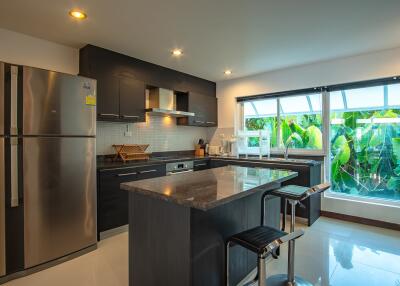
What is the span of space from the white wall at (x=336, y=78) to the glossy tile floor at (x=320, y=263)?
37 centimetres

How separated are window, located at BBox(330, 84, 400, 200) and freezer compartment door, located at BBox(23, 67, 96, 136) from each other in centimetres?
353

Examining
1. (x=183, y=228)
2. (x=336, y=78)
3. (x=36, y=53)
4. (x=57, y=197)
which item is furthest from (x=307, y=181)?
(x=36, y=53)

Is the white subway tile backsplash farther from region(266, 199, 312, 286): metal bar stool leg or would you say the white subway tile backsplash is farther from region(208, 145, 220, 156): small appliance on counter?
region(266, 199, 312, 286): metal bar stool leg

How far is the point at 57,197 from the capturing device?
2246mm

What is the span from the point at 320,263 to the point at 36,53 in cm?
391

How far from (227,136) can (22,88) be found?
11.4ft

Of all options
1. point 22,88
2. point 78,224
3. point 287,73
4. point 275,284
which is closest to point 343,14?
point 287,73

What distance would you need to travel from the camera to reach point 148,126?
3977mm

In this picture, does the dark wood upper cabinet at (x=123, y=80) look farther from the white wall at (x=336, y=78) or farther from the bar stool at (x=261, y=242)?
the bar stool at (x=261, y=242)

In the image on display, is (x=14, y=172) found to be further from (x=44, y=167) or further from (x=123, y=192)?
(x=123, y=192)

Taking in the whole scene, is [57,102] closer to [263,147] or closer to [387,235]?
[263,147]

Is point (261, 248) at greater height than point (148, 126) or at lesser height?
lesser

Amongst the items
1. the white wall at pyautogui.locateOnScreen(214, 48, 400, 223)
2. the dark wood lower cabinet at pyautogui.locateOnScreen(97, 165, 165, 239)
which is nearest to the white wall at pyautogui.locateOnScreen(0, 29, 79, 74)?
the dark wood lower cabinet at pyautogui.locateOnScreen(97, 165, 165, 239)

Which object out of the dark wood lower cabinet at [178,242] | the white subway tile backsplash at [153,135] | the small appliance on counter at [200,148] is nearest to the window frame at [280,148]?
the small appliance on counter at [200,148]
